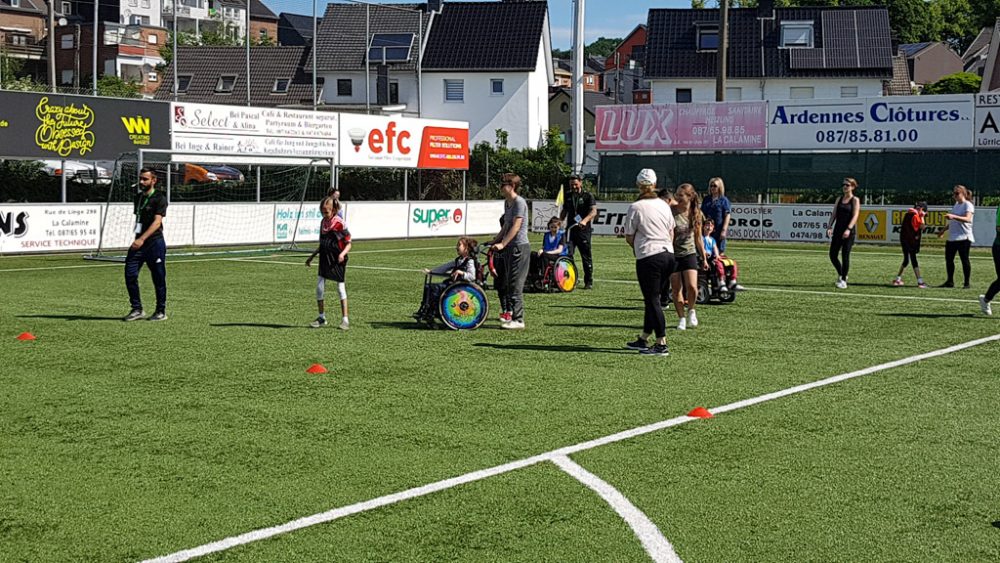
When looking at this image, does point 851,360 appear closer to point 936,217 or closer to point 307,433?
point 307,433

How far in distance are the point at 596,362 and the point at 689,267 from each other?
302cm

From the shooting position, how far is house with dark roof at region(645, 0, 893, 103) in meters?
65.8

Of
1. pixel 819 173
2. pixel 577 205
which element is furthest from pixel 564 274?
pixel 819 173

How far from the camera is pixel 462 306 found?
14523 mm

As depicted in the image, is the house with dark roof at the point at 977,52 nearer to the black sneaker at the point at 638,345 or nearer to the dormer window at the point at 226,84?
the dormer window at the point at 226,84

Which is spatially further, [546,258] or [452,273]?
[546,258]

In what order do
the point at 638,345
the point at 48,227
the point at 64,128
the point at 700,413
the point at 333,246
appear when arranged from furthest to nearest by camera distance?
the point at 64,128
the point at 48,227
the point at 333,246
the point at 638,345
the point at 700,413

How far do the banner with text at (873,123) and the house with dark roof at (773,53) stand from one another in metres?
32.0

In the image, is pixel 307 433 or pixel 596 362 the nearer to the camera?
pixel 307 433

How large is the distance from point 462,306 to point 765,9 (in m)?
59.0

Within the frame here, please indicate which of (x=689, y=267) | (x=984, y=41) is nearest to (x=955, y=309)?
(x=689, y=267)

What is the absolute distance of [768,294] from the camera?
19.2m

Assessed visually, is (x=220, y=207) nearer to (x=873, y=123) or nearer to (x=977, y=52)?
(x=873, y=123)

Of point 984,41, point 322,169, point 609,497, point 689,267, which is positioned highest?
point 984,41
